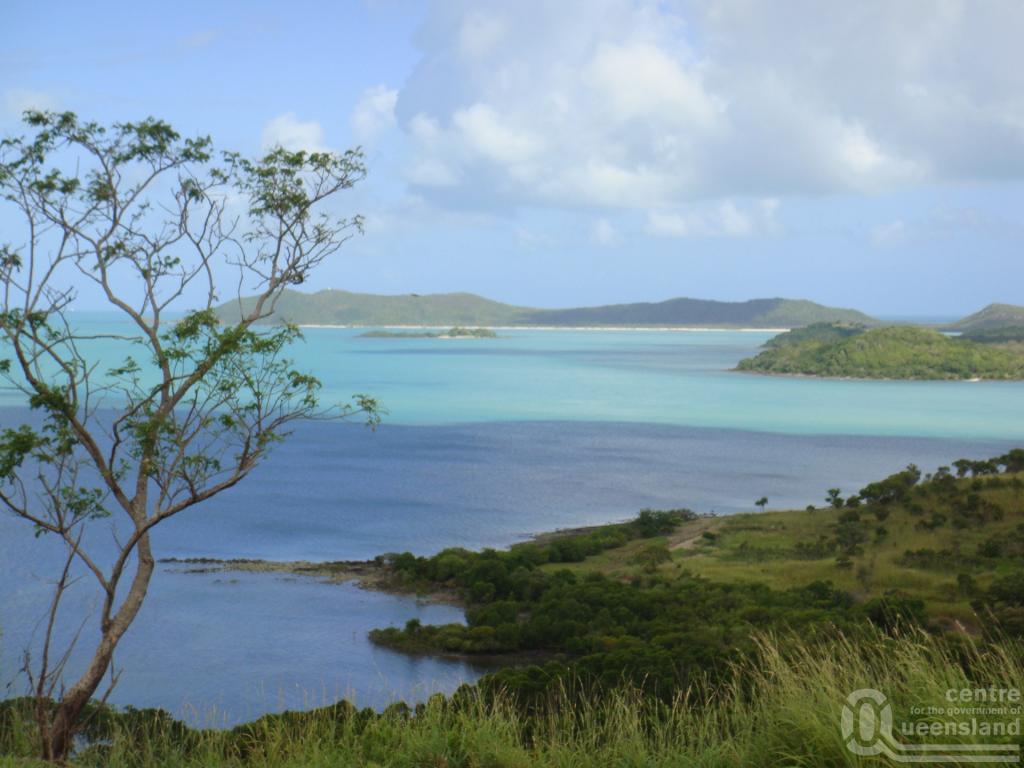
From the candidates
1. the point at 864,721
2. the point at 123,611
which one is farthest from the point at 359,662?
the point at 864,721

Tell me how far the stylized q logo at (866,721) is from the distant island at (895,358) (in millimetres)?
A: 120154

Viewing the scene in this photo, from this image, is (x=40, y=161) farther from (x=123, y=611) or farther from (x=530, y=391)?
(x=530, y=391)

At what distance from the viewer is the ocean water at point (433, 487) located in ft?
75.5

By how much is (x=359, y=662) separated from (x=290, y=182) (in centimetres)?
1406

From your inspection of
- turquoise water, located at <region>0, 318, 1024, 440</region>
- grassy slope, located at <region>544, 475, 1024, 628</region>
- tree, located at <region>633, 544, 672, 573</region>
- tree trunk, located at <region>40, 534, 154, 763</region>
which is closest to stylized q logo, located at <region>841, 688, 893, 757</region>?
tree trunk, located at <region>40, 534, 154, 763</region>

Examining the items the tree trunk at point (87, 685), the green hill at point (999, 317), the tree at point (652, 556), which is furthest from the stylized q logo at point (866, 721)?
the green hill at point (999, 317)

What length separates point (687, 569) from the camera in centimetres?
2767

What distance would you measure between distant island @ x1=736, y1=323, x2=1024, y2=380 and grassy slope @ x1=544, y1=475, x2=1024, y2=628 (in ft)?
296

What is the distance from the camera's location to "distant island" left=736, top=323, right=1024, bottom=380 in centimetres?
11756

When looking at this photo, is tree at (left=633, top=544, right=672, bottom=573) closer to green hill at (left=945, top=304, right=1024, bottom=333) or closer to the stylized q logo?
the stylized q logo

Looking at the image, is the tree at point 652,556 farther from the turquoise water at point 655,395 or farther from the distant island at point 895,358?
the distant island at point 895,358

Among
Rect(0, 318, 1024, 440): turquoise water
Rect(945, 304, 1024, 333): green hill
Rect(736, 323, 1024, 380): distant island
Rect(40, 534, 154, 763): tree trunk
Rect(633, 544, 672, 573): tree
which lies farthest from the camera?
Rect(945, 304, 1024, 333): green hill

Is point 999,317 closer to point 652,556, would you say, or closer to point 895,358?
point 895,358

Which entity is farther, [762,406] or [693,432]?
[762,406]
